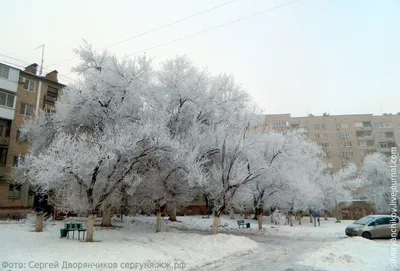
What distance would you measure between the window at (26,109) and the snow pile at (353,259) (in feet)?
99.9

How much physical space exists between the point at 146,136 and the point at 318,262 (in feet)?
30.4

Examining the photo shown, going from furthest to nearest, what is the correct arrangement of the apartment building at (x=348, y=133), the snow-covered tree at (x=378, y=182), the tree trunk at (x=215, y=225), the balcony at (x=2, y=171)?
the apartment building at (x=348, y=133) < the snow-covered tree at (x=378, y=182) < the balcony at (x=2, y=171) < the tree trunk at (x=215, y=225)

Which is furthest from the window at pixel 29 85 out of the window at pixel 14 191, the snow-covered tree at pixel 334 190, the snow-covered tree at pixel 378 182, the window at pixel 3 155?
the snow-covered tree at pixel 378 182

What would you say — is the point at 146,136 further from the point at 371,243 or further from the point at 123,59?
the point at 371,243

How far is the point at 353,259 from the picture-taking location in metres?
10.5

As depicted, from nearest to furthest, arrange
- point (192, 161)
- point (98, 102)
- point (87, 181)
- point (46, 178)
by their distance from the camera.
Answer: point (46, 178), point (87, 181), point (192, 161), point (98, 102)

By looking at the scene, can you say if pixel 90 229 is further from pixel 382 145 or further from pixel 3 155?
pixel 382 145

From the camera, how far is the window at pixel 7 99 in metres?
27.5

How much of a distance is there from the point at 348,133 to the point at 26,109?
6761cm

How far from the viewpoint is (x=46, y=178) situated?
37.0 ft

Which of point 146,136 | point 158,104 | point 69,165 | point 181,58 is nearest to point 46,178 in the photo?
point 69,165

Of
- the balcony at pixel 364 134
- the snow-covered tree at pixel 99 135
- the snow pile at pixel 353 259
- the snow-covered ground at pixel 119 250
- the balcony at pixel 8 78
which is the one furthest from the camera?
the balcony at pixel 364 134

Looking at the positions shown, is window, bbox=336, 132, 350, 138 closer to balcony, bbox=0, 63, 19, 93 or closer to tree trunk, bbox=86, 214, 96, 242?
balcony, bbox=0, 63, 19, 93

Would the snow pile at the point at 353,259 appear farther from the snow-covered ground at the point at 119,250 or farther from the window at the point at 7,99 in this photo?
the window at the point at 7,99
